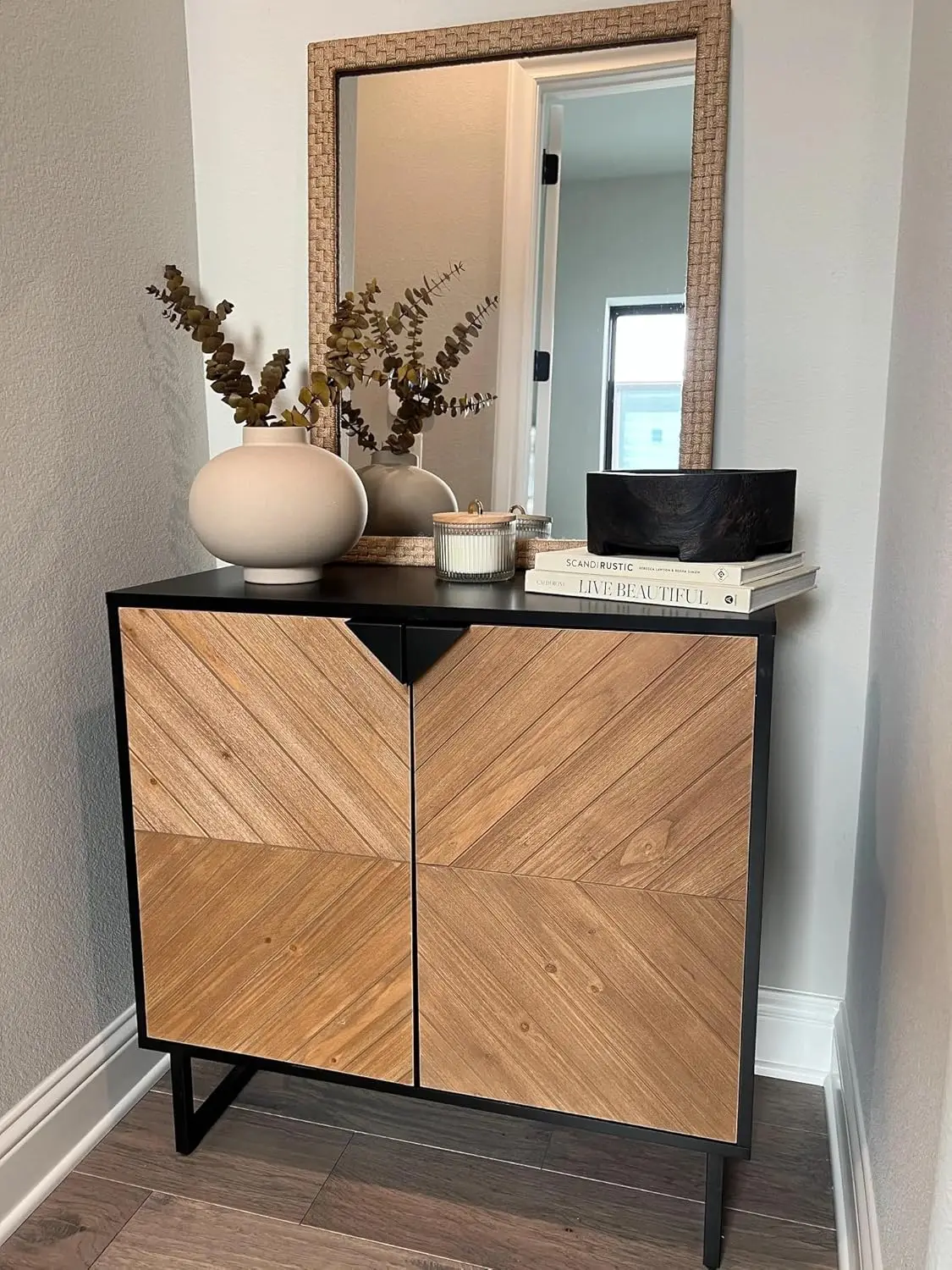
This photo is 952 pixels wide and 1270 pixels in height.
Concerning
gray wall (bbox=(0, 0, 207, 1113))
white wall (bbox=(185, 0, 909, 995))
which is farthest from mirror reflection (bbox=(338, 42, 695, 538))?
gray wall (bbox=(0, 0, 207, 1113))

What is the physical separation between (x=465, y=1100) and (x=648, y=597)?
70cm

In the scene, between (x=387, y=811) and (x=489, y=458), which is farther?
(x=489, y=458)

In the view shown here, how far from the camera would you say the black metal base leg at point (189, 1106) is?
1.41m

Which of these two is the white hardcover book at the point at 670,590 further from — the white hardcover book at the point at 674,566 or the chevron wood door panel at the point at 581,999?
the chevron wood door panel at the point at 581,999

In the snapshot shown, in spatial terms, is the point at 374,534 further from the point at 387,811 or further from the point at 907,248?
the point at 907,248

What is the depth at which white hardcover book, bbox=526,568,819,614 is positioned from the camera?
43.4 inches

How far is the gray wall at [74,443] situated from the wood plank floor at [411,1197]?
0.21 meters

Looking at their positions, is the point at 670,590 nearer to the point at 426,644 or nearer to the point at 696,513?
the point at 696,513

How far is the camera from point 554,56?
144 centimetres

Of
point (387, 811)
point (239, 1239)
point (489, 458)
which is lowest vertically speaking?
point (239, 1239)

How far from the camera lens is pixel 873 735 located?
140 cm

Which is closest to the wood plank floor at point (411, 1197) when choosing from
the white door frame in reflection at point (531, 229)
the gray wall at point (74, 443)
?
the gray wall at point (74, 443)

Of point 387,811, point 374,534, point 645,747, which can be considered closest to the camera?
point 645,747

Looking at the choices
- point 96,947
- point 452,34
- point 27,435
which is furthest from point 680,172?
point 96,947
